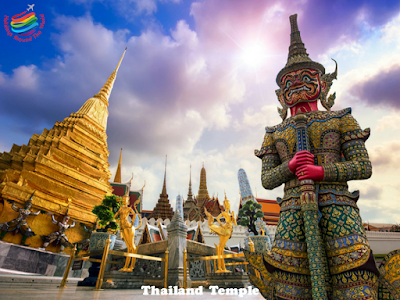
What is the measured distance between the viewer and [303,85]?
318cm

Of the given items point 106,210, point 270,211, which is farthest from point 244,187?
point 270,211

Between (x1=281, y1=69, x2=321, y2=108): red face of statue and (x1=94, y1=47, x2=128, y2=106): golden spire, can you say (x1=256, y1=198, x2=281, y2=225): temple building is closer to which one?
(x1=94, y1=47, x2=128, y2=106): golden spire

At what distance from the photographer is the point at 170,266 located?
6289mm

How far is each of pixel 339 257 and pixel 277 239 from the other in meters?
0.59

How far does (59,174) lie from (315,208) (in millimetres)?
14432

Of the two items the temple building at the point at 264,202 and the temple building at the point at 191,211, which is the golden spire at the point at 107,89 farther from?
the temple building at the point at 191,211

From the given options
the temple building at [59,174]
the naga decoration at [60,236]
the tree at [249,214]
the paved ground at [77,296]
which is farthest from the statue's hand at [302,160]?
the temple building at [59,174]

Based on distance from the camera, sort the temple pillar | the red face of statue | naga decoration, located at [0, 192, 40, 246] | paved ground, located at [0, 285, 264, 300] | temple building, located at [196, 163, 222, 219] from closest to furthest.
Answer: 1. paved ground, located at [0, 285, 264, 300]
2. the red face of statue
3. the temple pillar
4. naga decoration, located at [0, 192, 40, 246]
5. temple building, located at [196, 163, 222, 219]

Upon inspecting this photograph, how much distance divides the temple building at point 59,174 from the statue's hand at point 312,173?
13151 mm

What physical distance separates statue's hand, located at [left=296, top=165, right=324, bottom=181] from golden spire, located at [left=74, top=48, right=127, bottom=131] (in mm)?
17600

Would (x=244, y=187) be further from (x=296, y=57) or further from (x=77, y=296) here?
(x=77, y=296)

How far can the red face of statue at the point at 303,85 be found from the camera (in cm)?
317

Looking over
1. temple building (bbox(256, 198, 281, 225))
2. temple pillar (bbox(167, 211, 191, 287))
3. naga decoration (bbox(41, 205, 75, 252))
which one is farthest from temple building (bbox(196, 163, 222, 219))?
temple pillar (bbox(167, 211, 191, 287))

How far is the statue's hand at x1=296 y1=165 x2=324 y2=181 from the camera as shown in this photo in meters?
2.45
